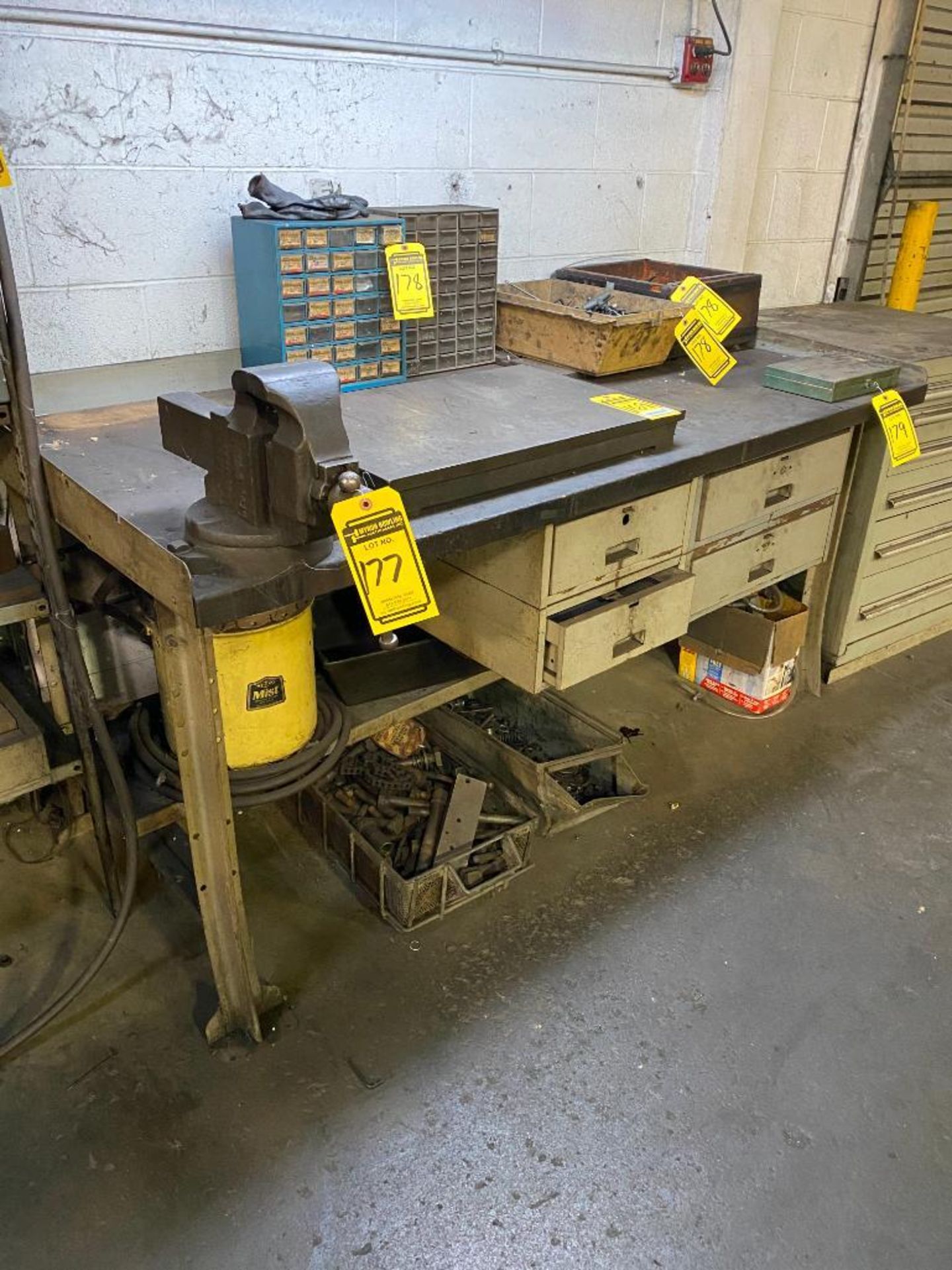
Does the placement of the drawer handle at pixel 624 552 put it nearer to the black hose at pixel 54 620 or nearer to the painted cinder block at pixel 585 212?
the black hose at pixel 54 620

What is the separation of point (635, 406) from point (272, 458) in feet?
2.62

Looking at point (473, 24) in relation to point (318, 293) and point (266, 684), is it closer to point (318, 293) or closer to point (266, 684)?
point (318, 293)

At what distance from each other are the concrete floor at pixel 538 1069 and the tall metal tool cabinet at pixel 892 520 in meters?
0.62

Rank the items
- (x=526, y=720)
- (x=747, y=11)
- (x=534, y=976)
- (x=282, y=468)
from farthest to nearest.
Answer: (x=747, y=11)
(x=526, y=720)
(x=534, y=976)
(x=282, y=468)

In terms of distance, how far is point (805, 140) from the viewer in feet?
9.69

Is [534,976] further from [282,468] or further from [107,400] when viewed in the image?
[107,400]

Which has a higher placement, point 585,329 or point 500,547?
point 585,329

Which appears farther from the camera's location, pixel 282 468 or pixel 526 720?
pixel 526 720

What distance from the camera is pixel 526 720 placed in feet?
7.66

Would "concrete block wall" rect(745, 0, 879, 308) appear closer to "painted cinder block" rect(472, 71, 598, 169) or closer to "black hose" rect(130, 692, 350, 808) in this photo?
"painted cinder block" rect(472, 71, 598, 169)

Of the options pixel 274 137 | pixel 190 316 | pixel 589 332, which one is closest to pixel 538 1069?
pixel 589 332

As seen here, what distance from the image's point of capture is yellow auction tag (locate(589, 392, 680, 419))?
5.38ft

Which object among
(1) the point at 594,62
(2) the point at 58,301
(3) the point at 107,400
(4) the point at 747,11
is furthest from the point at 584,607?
(4) the point at 747,11

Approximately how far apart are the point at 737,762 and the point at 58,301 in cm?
183
